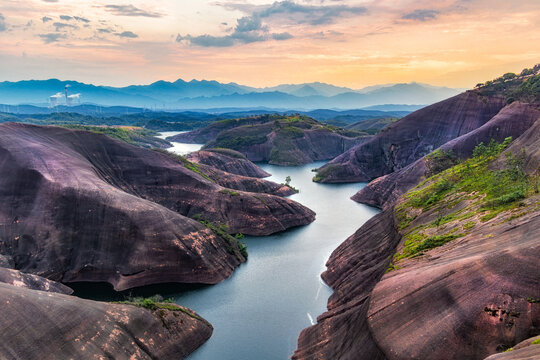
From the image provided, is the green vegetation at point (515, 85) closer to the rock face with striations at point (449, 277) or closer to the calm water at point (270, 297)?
the rock face with striations at point (449, 277)

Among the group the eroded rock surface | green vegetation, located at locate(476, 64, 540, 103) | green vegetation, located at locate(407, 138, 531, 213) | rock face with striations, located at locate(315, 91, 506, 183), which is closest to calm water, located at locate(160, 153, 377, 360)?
the eroded rock surface

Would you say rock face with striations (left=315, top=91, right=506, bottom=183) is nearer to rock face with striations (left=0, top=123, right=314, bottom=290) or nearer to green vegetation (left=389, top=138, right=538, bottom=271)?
green vegetation (left=389, top=138, right=538, bottom=271)

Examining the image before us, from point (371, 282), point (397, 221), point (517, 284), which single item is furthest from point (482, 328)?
point (397, 221)

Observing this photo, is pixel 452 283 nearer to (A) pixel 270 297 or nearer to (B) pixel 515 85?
(A) pixel 270 297

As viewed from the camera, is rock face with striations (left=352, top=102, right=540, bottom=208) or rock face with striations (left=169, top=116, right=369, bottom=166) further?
rock face with striations (left=169, top=116, right=369, bottom=166)

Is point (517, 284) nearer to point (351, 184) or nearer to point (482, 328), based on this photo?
point (482, 328)

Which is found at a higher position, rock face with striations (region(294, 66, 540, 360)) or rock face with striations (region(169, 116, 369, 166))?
rock face with striations (region(294, 66, 540, 360))

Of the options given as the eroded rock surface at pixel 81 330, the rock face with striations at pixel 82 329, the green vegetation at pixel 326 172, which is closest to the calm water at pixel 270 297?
the rock face with striations at pixel 82 329
